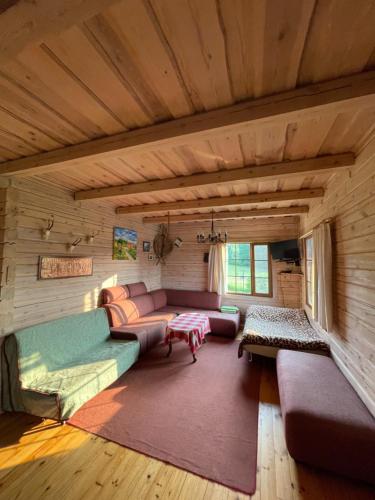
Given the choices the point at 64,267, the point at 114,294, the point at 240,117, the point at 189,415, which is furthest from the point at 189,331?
the point at 240,117

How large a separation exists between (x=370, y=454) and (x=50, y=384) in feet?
8.72

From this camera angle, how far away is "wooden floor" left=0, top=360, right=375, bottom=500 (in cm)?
140

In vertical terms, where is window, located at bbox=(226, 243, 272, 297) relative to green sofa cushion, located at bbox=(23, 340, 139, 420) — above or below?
above

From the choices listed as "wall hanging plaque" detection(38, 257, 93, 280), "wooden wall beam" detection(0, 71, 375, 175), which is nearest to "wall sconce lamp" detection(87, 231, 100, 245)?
"wall hanging plaque" detection(38, 257, 93, 280)

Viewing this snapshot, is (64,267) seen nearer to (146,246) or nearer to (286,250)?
(146,246)

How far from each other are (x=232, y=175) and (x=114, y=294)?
2.88 m

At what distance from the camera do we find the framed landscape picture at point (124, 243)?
3988mm

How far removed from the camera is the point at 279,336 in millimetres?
2994

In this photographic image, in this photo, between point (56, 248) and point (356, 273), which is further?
point (56, 248)

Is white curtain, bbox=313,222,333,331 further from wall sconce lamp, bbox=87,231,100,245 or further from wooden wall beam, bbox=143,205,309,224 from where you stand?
wall sconce lamp, bbox=87,231,100,245

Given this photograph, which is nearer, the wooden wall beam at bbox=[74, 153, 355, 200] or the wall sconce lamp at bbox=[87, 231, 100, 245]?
the wooden wall beam at bbox=[74, 153, 355, 200]

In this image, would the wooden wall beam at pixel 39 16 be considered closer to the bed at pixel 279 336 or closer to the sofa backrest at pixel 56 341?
the sofa backrest at pixel 56 341

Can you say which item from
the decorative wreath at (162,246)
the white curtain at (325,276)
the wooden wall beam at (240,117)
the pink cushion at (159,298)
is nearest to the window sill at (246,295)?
the pink cushion at (159,298)

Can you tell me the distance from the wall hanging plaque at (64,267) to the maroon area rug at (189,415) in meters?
1.59
